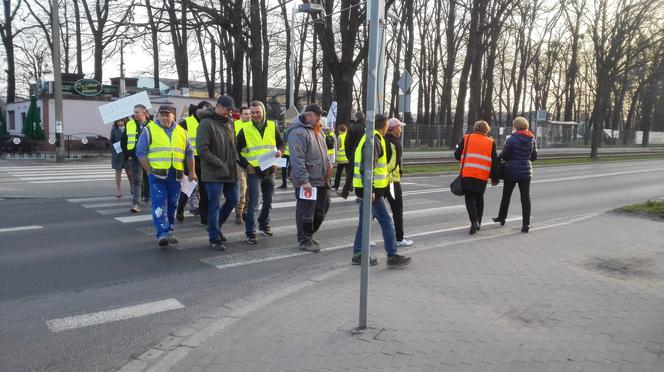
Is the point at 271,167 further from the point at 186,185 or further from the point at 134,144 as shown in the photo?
the point at 134,144

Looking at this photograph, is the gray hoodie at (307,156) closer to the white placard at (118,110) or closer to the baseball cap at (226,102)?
the baseball cap at (226,102)

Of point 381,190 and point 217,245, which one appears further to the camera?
point 217,245

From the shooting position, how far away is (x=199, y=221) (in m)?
9.11

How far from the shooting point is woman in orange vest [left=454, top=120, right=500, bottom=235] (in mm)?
8375

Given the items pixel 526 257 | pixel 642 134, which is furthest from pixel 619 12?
pixel 642 134

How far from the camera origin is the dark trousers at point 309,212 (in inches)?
274

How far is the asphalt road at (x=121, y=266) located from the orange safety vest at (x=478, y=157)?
0.95m

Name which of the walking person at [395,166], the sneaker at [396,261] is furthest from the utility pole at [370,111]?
the walking person at [395,166]

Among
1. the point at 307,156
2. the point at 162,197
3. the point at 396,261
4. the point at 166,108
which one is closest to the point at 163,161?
the point at 162,197

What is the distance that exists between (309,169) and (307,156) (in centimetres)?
18

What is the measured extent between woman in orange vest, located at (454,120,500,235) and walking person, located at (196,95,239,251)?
3.51 m

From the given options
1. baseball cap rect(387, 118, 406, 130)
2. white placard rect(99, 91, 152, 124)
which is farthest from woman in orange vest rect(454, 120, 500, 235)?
white placard rect(99, 91, 152, 124)

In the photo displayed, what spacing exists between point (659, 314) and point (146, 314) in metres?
4.30

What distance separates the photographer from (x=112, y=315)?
4746mm
